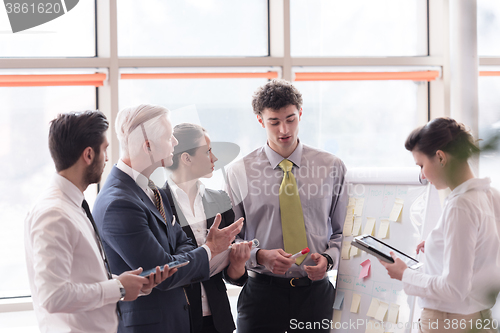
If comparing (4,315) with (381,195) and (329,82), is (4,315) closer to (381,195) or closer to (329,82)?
(381,195)

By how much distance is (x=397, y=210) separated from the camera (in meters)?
1.96

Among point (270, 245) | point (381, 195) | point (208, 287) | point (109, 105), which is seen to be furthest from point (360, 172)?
point (109, 105)

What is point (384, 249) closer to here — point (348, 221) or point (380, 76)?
point (348, 221)

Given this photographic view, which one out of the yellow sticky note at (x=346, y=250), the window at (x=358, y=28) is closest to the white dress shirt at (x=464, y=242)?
the yellow sticky note at (x=346, y=250)

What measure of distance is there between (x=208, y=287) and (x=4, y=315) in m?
1.88

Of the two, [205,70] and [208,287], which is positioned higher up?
[205,70]

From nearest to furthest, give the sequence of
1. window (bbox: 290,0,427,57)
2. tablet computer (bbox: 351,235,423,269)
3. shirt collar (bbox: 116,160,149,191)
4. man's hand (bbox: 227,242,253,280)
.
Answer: shirt collar (bbox: 116,160,149,191) < tablet computer (bbox: 351,235,423,269) < man's hand (bbox: 227,242,253,280) < window (bbox: 290,0,427,57)

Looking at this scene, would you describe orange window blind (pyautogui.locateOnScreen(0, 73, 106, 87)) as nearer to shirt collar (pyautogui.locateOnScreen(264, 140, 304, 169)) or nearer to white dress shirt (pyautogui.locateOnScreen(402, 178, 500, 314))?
shirt collar (pyautogui.locateOnScreen(264, 140, 304, 169))

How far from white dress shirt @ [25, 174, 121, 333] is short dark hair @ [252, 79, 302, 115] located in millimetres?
1049

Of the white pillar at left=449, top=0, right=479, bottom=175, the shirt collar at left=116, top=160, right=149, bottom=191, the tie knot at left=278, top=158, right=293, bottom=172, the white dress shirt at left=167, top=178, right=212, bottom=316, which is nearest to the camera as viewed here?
the shirt collar at left=116, top=160, right=149, bottom=191

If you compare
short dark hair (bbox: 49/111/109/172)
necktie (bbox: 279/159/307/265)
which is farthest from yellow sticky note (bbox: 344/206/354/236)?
short dark hair (bbox: 49/111/109/172)

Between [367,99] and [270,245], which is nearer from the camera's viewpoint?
[270,245]

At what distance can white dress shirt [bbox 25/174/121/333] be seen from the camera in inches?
42.1

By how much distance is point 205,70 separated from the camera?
2922 mm
